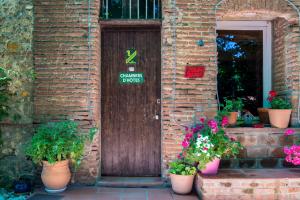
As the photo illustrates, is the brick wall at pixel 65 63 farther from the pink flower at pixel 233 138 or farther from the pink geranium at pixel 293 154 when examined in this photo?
the pink geranium at pixel 293 154

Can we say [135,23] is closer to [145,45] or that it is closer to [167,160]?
[145,45]

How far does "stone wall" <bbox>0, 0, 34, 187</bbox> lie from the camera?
5.72 metres

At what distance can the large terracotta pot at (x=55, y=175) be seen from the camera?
527cm

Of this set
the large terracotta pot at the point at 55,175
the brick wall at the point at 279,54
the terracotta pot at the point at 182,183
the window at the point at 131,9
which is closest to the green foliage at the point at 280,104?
the brick wall at the point at 279,54

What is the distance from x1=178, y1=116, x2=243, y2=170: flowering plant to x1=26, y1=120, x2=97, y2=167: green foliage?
165 centimetres

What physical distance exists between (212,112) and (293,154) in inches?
55.6

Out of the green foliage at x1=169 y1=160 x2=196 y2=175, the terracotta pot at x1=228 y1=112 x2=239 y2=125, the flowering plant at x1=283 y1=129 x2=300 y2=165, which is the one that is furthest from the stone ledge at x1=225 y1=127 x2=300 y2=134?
the green foliage at x1=169 y1=160 x2=196 y2=175

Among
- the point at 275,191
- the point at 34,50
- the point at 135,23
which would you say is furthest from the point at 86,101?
the point at 275,191

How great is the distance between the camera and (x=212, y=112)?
5828 mm

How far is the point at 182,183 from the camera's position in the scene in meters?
5.35

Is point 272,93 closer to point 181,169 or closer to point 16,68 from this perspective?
point 181,169

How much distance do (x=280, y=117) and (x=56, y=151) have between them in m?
3.63

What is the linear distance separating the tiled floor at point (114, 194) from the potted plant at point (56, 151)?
0.20 metres

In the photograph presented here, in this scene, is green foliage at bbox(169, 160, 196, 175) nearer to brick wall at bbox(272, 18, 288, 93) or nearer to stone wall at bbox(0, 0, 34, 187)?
brick wall at bbox(272, 18, 288, 93)
